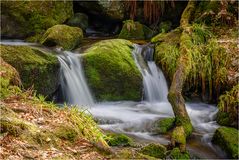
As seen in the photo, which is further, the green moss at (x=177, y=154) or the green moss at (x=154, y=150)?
the green moss at (x=177, y=154)

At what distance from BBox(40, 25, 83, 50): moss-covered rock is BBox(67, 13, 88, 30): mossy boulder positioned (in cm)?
202

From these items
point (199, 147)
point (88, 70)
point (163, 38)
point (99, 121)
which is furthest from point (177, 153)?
point (163, 38)

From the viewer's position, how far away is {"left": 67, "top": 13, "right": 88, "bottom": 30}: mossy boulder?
13242 millimetres

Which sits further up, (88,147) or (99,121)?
(88,147)

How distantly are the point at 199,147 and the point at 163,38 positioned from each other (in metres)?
4.52

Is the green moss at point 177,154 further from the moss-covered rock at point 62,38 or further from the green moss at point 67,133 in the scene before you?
the moss-covered rock at point 62,38

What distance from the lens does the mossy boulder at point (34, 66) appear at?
7.93 meters

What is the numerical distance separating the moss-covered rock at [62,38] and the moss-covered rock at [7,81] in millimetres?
3047

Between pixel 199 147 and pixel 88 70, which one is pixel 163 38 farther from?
pixel 199 147

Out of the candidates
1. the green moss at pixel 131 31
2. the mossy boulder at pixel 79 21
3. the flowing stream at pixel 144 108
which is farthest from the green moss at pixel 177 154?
the mossy boulder at pixel 79 21

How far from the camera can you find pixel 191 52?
966 centimetres

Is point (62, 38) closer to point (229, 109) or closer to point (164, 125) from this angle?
point (164, 125)

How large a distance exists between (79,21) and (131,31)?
1.86m

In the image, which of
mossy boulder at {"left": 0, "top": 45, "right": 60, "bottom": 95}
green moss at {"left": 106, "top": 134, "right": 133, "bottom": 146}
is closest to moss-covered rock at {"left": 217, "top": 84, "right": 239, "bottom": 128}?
green moss at {"left": 106, "top": 134, "right": 133, "bottom": 146}
